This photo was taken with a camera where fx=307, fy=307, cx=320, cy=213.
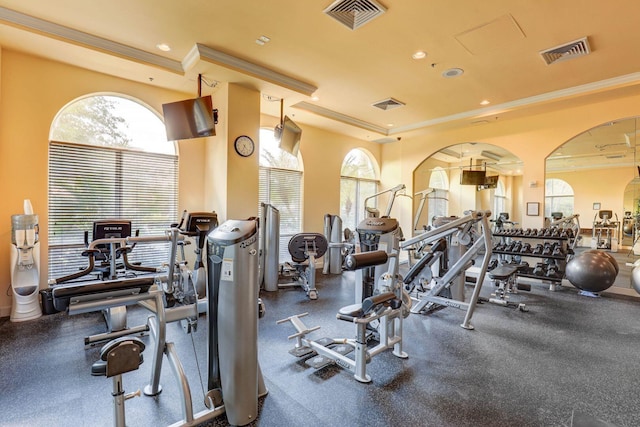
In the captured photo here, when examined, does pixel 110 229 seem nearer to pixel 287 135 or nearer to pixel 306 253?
pixel 306 253

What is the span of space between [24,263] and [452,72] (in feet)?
19.3

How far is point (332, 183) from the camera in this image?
23.7 ft

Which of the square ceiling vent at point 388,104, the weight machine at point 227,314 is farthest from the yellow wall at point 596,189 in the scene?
the weight machine at point 227,314

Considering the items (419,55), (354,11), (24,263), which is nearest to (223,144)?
(354,11)

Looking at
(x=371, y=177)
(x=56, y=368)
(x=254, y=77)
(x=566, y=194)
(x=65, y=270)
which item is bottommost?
(x=56, y=368)

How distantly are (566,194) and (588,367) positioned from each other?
4.42 meters

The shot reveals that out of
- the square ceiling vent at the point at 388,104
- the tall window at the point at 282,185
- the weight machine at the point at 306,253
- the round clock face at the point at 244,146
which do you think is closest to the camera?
the round clock face at the point at 244,146

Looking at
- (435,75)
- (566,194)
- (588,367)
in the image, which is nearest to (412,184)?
(566,194)

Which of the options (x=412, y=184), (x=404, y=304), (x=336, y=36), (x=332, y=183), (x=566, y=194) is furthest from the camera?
(x=412, y=184)

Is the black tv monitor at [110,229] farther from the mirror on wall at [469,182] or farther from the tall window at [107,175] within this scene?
the mirror on wall at [469,182]

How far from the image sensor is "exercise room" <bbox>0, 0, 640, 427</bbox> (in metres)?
2.02

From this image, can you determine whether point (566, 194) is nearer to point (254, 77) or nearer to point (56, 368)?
point (254, 77)

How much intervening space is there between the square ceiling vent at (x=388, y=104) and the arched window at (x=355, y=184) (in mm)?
1905

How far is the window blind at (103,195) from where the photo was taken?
4086 mm
